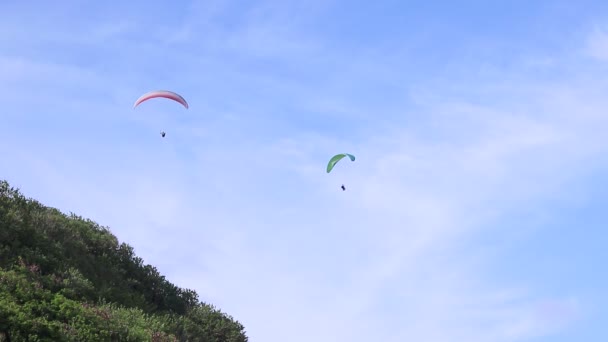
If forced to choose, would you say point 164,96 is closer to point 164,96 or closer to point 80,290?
point 164,96

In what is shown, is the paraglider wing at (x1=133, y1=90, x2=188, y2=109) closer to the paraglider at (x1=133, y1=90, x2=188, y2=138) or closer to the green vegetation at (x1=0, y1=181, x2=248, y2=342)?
the paraglider at (x1=133, y1=90, x2=188, y2=138)

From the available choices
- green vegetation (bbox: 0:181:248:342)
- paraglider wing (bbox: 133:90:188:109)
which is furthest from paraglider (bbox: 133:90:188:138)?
green vegetation (bbox: 0:181:248:342)

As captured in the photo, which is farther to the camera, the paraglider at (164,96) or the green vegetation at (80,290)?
the paraglider at (164,96)

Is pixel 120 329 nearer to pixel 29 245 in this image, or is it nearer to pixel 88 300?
pixel 88 300

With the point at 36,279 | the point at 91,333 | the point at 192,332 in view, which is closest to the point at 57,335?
the point at 91,333

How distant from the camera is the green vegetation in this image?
98.9ft

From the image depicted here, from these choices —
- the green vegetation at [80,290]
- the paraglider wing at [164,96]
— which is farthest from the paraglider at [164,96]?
the green vegetation at [80,290]

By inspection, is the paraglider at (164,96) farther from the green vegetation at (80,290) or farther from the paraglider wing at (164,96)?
the green vegetation at (80,290)

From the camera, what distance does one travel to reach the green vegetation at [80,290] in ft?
98.9

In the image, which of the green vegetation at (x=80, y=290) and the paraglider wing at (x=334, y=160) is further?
the paraglider wing at (x=334, y=160)

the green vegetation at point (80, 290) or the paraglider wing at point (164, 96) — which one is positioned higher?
the paraglider wing at point (164, 96)

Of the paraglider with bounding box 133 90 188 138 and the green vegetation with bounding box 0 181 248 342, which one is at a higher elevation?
the paraglider with bounding box 133 90 188 138

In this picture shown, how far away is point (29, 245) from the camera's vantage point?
122 ft

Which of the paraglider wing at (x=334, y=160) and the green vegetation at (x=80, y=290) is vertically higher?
the paraglider wing at (x=334, y=160)
